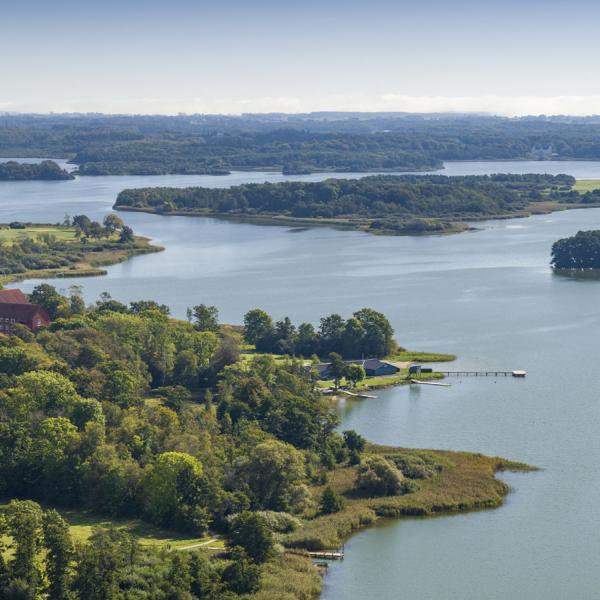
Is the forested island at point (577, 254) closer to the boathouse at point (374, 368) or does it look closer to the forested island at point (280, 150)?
the boathouse at point (374, 368)

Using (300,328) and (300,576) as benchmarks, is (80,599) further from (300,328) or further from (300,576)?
(300,328)

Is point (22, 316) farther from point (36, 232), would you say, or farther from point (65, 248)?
point (36, 232)

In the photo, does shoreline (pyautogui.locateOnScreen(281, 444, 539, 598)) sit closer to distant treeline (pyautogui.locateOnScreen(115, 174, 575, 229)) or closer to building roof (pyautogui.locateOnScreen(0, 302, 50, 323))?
building roof (pyautogui.locateOnScreen(0, 302, 50, 323))

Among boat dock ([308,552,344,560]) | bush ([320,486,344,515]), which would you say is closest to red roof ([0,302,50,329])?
bush ([320,486,344,515])

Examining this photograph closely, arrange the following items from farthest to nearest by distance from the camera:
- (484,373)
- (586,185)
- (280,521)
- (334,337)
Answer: (586,185) < (334,337) < (484,373) < (280,521)

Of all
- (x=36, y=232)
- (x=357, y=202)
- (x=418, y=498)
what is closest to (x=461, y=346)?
(x=418, y=498)
